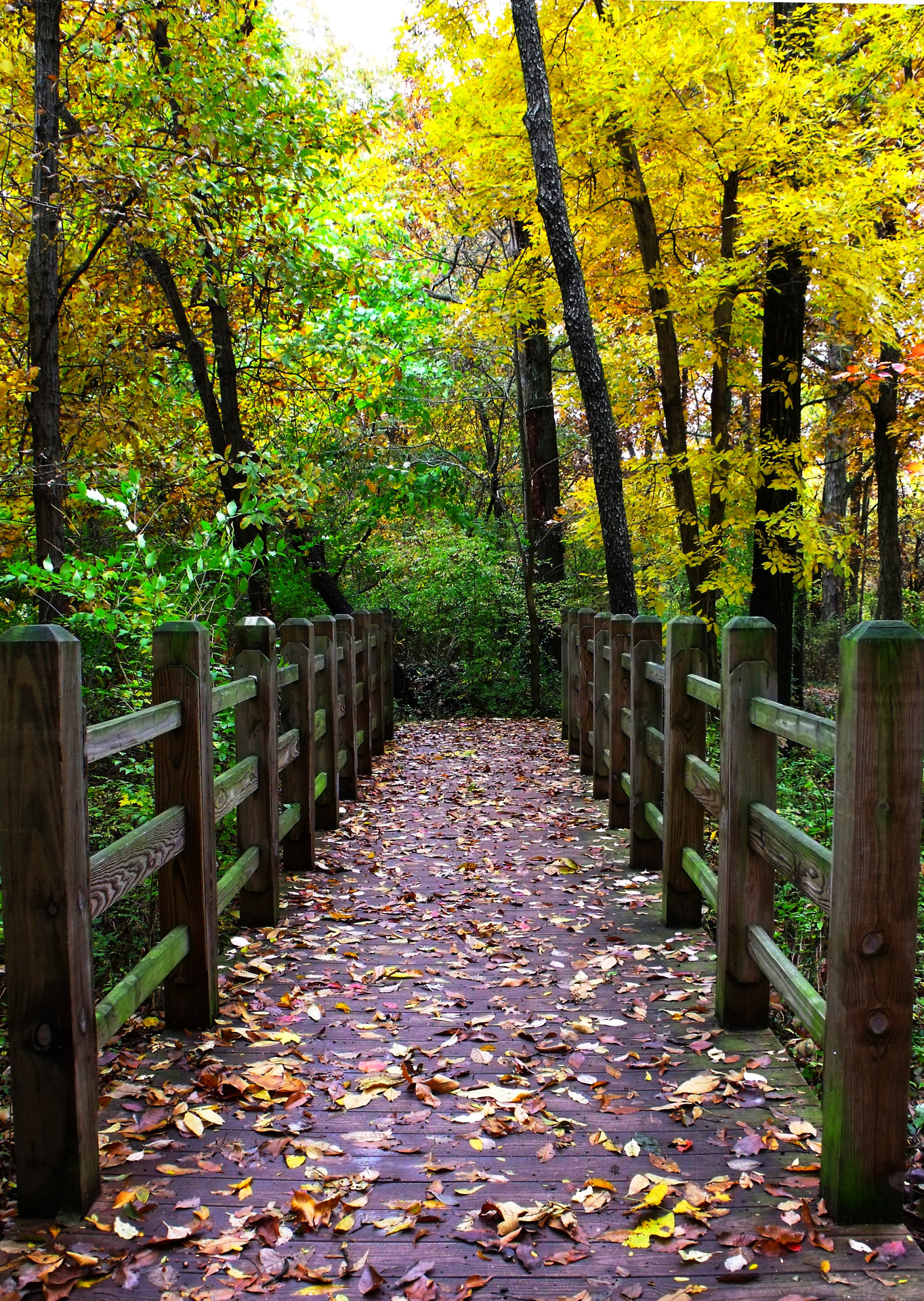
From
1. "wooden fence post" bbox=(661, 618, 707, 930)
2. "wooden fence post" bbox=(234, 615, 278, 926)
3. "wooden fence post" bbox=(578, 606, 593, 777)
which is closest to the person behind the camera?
"wooden fence post" bbox=(661, 618, 707, 930)

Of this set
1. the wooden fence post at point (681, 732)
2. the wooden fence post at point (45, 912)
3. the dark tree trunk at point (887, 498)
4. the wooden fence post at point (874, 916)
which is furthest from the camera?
the dark tree trunk at point (887, 498)

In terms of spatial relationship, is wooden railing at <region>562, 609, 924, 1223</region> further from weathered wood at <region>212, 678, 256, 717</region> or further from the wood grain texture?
the wood grain texture

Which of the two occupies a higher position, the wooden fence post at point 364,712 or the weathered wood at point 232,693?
the weathered wood at point 232,693

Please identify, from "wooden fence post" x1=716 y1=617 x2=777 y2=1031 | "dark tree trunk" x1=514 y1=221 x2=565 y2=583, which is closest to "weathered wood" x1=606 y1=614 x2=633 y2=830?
"wooden fence post" x1=716 y1=617 x2=777 y2=1031

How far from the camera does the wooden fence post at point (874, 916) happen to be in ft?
8.13

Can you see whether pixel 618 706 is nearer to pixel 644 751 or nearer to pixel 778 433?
pixel 644 751

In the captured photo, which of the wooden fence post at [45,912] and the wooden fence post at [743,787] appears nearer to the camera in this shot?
the wooden fence post at [45,912]

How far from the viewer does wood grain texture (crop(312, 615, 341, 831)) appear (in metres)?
7.18

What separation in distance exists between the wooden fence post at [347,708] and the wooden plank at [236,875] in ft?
10.5

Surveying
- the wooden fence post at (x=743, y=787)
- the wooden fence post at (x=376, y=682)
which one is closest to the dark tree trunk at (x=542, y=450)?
the wooden fence post at (x=376, y=682)

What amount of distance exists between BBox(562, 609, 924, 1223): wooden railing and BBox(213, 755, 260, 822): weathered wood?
214 cm

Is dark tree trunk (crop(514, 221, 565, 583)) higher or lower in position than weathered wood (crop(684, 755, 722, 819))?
higher

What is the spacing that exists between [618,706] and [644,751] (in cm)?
109

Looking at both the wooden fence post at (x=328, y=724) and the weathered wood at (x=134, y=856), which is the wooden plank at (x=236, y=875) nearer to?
the weathered wood at (x=134, y=856)
